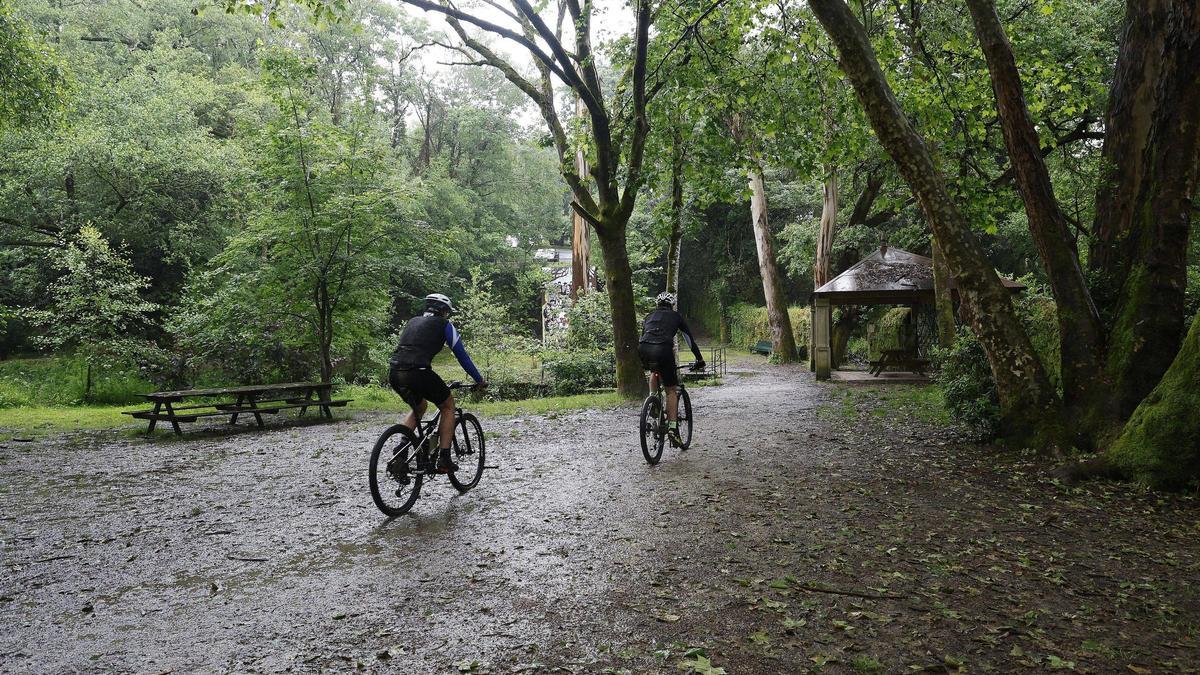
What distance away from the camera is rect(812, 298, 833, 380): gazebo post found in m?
19.4

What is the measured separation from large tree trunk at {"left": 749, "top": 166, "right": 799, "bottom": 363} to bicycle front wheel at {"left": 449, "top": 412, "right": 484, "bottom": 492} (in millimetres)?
19712

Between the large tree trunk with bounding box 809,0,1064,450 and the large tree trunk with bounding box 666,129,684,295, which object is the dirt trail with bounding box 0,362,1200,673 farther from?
the large tree trunk with bounding box 666,129,684,295

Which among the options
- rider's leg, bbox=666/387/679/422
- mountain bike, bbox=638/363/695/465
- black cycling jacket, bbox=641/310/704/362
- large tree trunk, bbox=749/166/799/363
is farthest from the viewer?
large tree trunk, bbox=749/166/799/363

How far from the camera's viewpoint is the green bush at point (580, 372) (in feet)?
61.0

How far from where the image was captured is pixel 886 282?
18.7 meters

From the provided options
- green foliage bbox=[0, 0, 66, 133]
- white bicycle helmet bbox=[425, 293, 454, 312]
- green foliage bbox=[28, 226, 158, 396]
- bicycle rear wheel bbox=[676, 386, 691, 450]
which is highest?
green foliage bbox=[0, 0, 66, 133]

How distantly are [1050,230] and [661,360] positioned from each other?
4.24m

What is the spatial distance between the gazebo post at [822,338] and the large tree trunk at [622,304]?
673 centimetres

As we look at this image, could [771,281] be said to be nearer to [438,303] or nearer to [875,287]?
[875,287]

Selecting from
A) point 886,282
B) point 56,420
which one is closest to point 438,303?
point 56,420

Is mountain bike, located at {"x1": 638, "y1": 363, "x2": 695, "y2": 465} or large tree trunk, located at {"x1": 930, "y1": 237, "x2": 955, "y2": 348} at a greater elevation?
large tree trunk, located at {"x1": 930, "y1": 237, "x2": 955, "y2": 348}

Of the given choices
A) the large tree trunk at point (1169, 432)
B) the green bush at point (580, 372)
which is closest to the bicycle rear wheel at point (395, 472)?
the large tree trunk at point (1169, 432)

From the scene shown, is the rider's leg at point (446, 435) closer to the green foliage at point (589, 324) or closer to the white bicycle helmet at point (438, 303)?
the white bicycle helmet at point (438, 303)

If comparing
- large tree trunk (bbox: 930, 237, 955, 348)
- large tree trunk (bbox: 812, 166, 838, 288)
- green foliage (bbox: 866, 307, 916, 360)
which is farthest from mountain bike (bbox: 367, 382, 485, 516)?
green foliage (bbox: 866, 307, 916, 360)
